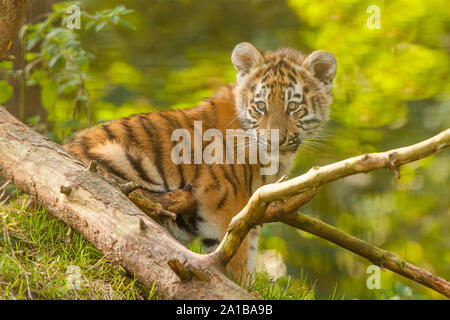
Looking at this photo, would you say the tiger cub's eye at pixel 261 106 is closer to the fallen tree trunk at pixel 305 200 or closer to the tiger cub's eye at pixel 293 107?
the tiger cub's eye at pixel 293 107

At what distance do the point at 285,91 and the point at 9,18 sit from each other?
1.72 m

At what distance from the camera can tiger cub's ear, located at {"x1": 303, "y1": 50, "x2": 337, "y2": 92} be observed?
327cm

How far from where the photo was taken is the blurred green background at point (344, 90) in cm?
439

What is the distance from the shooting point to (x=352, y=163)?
1803 millimetres

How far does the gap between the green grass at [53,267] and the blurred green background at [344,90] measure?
1.67m

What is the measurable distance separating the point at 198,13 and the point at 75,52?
3.77 feet

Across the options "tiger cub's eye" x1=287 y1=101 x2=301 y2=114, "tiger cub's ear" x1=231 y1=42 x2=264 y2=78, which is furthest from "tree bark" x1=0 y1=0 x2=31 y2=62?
"tiger cub's eye" x1=287 y1=101 x2=301 y2=114

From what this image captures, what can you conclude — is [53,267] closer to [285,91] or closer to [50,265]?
[50,265]

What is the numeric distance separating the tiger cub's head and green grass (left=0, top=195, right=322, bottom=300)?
3.05 feet

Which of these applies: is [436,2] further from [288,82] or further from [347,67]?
[288,82]

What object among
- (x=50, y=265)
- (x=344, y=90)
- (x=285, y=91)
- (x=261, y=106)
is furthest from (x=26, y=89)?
(x=344, y=90)
